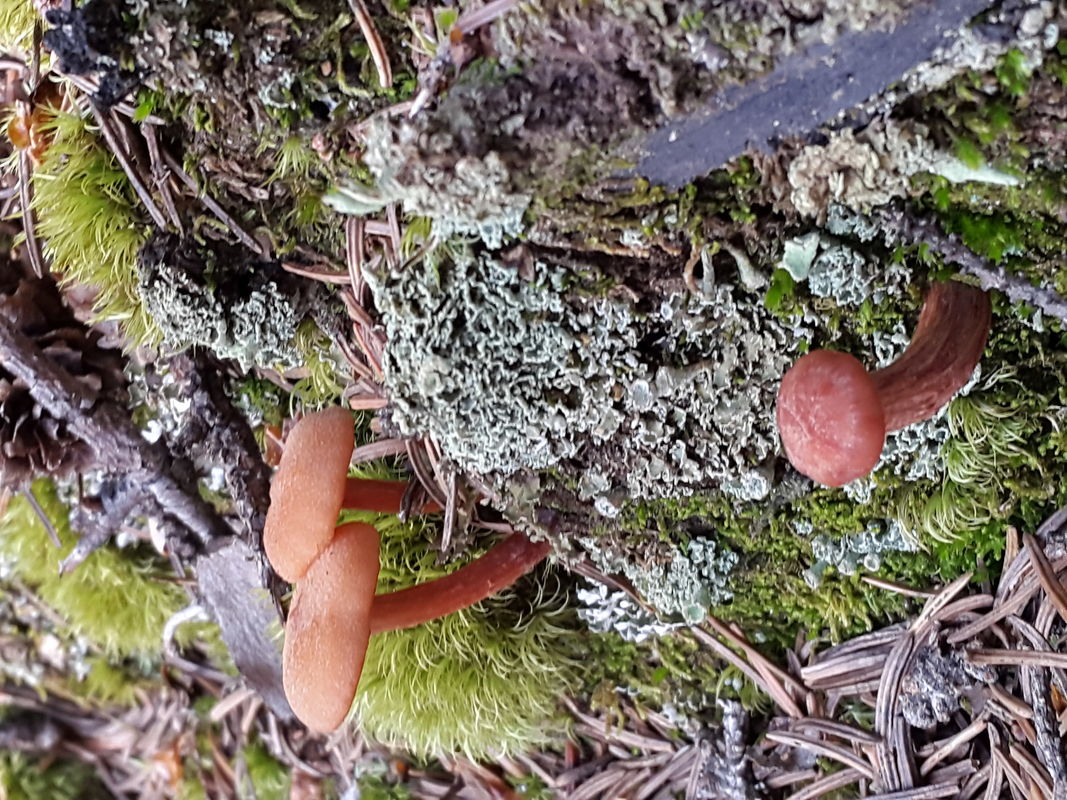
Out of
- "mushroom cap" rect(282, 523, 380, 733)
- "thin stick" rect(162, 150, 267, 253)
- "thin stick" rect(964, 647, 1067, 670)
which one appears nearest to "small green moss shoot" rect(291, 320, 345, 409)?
"thin stick" rect(162, 150, 267, 253)

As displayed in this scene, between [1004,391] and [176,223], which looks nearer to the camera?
[1004,391]

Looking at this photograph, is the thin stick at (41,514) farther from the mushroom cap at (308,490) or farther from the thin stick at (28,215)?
the mushroom cap at (308,490)

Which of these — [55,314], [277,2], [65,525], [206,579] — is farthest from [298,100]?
[65,525]

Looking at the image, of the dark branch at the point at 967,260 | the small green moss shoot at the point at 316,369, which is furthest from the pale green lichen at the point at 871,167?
the small green moss shoot at the point at 316,369

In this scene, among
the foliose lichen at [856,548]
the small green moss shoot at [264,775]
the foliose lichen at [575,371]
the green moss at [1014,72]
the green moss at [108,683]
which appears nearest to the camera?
the green moss at [1014,72]

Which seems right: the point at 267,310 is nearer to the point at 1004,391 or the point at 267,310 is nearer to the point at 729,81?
the point at 729,81
